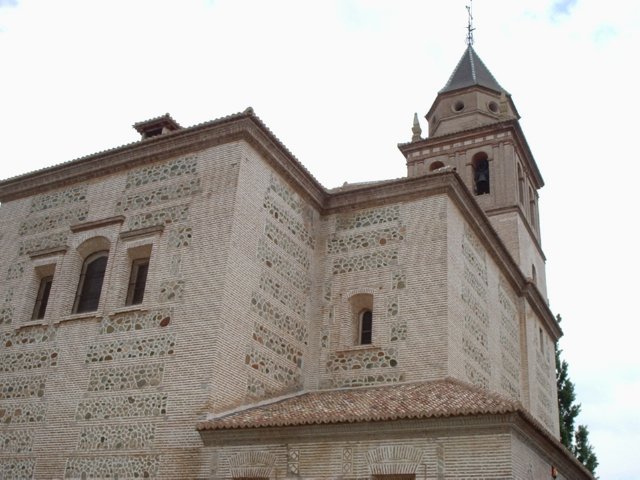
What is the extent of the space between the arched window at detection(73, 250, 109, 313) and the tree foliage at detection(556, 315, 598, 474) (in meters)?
15.3

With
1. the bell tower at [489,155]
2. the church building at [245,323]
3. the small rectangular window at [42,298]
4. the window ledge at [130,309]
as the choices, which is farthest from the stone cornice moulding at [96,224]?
the bell tower at [489,155]

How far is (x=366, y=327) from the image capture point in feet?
42.9

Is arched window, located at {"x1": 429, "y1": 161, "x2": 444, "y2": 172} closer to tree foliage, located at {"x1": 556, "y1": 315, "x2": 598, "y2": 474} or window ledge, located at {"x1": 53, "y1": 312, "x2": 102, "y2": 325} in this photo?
tree foliage, located at {"x1": 556, "y1": 315, "x2": 598, "y2": 474}

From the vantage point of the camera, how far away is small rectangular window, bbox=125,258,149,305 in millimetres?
12086

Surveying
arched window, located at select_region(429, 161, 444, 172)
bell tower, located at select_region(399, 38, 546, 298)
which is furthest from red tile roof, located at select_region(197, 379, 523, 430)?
arched window, located at select_region(429, 161, 444, 172)

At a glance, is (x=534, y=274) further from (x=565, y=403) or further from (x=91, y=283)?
(x=91, y=283)

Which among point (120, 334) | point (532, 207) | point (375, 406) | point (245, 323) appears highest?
point (532, 207)

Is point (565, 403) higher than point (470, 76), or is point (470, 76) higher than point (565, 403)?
point (470, 76)

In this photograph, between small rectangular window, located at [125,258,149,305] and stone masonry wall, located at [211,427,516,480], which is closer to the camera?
stone masonry wall, located at [211,427,516,480]

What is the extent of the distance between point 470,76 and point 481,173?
4118mm

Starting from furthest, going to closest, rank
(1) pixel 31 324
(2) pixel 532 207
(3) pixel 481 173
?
(2) pixel 532 207 < (3) pixel 481 173 < (1) pixel 31 324

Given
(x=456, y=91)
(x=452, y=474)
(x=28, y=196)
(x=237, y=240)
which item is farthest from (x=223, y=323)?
(x=456, y=91)

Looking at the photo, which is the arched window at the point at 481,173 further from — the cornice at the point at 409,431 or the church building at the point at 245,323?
the cornice at the point at 409,431

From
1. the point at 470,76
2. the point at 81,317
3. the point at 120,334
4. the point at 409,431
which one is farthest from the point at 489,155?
the point at 409,431
